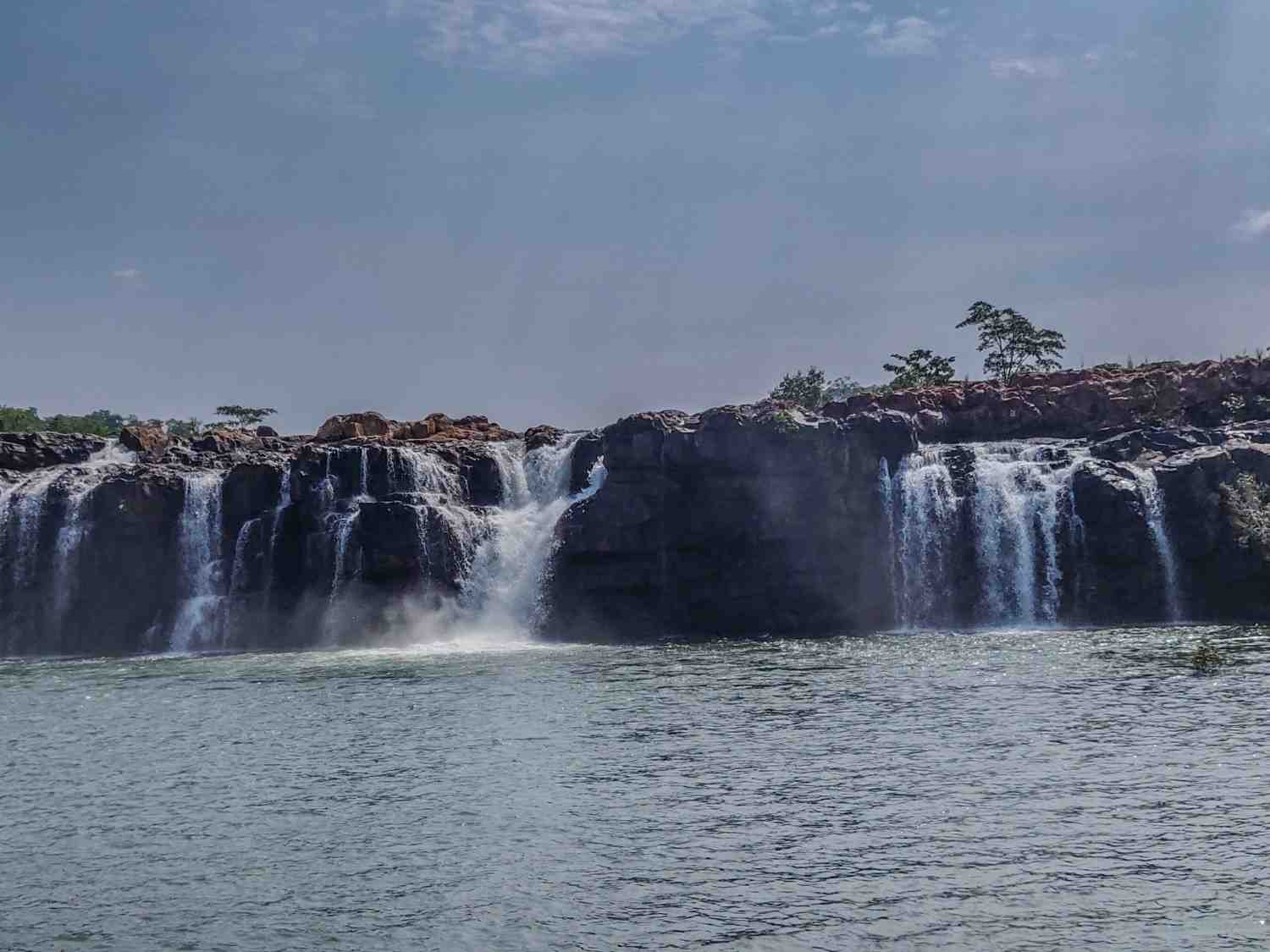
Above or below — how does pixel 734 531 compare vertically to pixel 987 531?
above

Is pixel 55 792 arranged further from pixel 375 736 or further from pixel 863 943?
pixel 863 943

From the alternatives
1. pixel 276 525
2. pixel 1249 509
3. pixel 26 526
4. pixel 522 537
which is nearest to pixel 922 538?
pixel 1249 509

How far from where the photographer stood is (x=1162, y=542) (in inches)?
2221

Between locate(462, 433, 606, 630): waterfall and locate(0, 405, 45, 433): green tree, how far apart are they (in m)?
65.2

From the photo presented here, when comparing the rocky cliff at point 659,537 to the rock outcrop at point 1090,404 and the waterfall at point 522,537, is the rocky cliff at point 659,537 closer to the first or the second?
the waterfall at point 522,537

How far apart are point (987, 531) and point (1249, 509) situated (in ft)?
33.2

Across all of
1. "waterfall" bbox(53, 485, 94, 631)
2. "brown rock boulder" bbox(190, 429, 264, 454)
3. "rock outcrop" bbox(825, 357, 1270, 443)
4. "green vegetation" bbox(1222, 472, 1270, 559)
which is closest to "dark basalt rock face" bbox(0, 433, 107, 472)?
"brown rock boulder" bbox(190, 429, 264, 454)

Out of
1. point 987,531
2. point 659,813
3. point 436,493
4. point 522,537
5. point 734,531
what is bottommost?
point 659,813

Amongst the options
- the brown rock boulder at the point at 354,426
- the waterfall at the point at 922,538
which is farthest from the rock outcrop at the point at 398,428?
the waterfall at the point at 922,538

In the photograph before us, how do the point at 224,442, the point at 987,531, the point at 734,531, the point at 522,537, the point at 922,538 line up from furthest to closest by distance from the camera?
1. the point at 224,442
2. the point at 522,537
3. the point at 734,531
4. the point at 922,538
5. the point at 987,531

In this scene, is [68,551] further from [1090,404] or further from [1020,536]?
[1090,404]

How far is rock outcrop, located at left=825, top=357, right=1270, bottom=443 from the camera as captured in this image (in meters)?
66.8

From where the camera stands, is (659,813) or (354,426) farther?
(354,426)

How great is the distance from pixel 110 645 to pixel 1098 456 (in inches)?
1727
